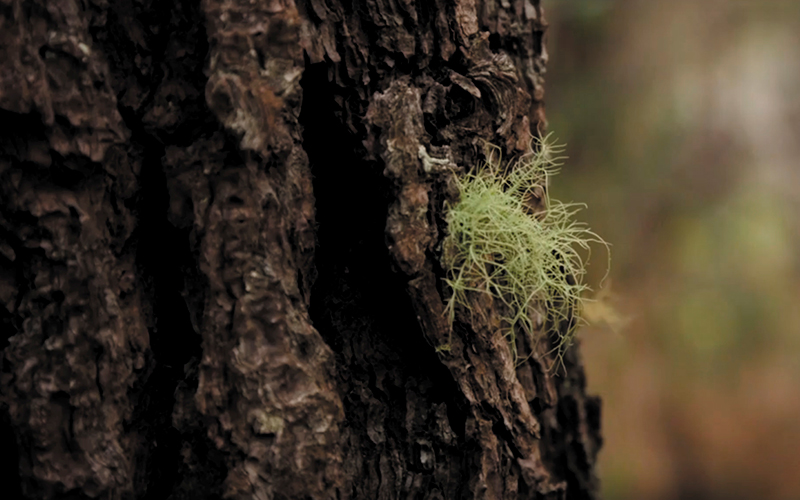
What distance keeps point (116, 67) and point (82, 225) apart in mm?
176

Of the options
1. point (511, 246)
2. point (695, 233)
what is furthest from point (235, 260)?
point (695, 233)

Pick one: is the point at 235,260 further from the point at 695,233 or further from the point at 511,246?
the point at 695,233

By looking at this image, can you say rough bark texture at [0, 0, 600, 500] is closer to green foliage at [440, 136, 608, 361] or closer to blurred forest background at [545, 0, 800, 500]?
green foliage at [440, 136, 608, 361]

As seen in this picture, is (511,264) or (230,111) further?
(511,264)

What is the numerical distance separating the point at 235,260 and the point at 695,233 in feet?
6.36

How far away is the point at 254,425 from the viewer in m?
0.62

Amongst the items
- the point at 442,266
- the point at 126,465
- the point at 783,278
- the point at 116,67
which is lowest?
the point at 126,465

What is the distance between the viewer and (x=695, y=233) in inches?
83.9

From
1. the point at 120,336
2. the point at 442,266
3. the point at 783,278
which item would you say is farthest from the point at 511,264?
the point at 783,278

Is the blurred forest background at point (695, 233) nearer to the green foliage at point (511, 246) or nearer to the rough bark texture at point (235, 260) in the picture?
the green foliage at point (511, 246)

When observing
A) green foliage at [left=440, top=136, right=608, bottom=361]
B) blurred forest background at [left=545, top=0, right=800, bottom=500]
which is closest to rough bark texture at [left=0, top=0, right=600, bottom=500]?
green foliage at [left=440, top=136, right=608, bottom=361]

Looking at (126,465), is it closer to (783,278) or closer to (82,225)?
(82,225)

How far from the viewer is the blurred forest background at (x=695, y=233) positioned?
2.12 metres

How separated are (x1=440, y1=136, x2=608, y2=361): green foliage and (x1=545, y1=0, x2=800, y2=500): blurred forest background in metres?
1.41
